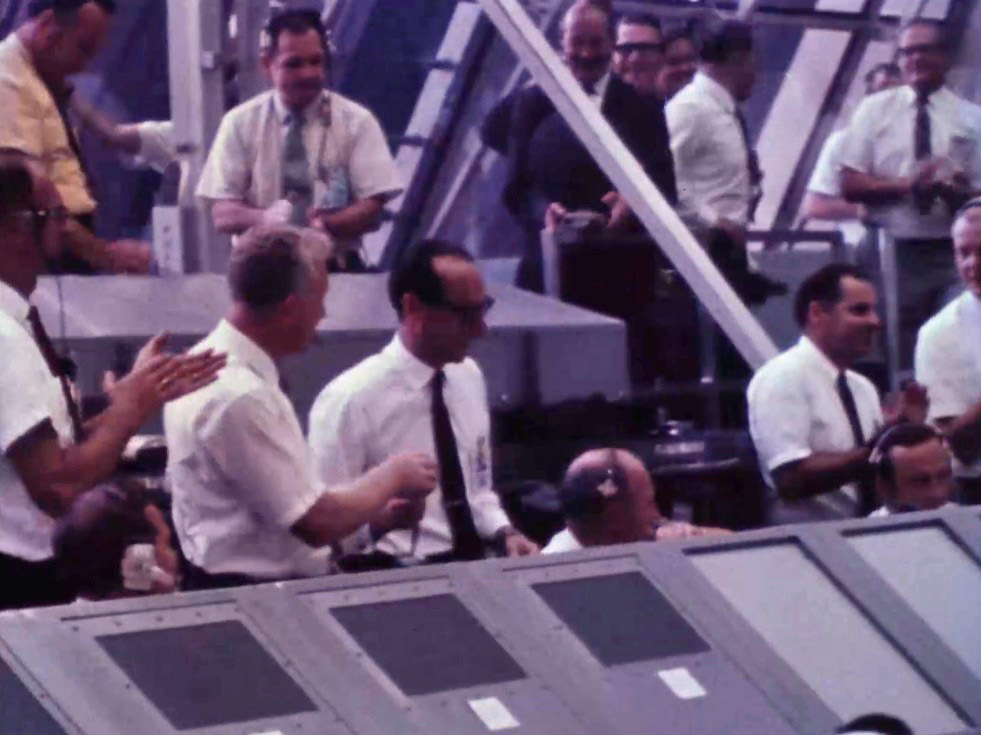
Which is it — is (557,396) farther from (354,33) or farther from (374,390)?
(354,33)

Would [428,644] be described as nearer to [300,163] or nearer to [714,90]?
[300,163]

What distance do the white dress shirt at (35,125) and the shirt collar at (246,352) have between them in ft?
5.81

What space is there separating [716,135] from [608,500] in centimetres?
329

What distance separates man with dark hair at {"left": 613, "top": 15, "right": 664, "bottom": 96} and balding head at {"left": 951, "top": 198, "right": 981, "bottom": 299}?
1782mm

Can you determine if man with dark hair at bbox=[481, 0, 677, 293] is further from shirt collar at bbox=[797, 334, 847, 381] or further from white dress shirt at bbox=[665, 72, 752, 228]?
shirt collar at bbox=[797, 334, 847, 381]

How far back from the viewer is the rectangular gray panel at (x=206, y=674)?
3.25 meters

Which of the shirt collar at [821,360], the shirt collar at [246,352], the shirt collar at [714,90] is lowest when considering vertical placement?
the shirt collar at [821,360]

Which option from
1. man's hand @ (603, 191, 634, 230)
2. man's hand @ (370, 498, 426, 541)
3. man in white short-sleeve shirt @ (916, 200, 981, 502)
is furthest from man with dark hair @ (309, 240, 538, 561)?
man's hand @ (603, 191, 634, 230)

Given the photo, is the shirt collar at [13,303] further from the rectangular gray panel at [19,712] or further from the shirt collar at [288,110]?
the shirt collar at [288,110]

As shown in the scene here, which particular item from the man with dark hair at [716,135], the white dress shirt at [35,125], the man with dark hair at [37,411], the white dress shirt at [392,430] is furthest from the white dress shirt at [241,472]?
the man with dark hair at [716,135]

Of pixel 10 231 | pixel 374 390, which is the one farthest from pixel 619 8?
pixel 10 231

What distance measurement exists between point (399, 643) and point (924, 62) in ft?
17.0

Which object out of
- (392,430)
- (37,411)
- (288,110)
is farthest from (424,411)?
(288,110)

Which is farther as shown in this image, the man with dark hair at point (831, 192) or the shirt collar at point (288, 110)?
the man with dark hair at point (831, 192)
